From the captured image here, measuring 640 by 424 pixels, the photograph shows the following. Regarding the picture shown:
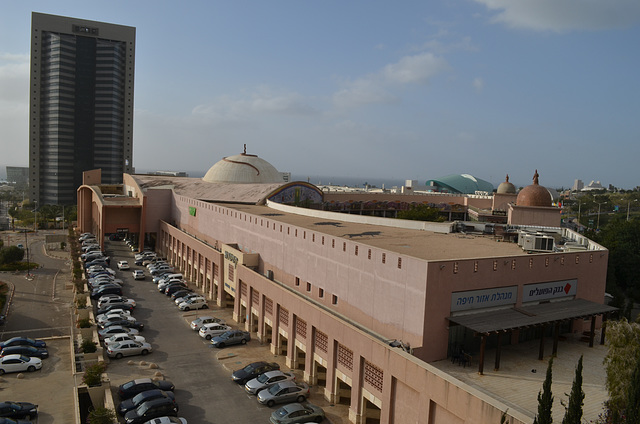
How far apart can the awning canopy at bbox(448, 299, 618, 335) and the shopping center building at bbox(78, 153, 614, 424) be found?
52 mm

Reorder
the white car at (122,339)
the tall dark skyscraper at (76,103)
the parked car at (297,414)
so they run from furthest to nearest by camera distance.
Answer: the tall dark skyscraper at (76,103) → the white car at (122,339) → the parked car at (297,414)

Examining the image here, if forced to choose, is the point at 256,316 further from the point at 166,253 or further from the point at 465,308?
the point at 166,253

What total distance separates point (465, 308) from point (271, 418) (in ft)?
30.5

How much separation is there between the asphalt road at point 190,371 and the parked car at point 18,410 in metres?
4.11

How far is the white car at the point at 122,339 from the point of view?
91.8 feet

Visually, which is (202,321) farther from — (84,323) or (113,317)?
(84,323)

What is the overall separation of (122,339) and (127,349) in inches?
44.1

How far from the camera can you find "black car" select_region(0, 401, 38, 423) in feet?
65.0

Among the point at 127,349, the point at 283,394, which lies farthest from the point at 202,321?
the point at 283,394

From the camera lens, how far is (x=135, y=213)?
197 feet

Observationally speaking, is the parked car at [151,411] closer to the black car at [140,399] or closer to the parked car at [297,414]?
the black car at [140,399]

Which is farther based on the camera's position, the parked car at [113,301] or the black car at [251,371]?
the parked car at [113,301]

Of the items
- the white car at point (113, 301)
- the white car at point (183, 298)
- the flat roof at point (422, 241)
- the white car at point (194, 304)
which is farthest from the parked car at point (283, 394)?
the white car at point (113, 301)

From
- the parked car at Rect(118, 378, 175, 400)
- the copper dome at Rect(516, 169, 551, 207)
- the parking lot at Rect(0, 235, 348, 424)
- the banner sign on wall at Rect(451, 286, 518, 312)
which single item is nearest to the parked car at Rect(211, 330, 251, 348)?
the parking lot at Rect(0, 235, 348, 424)
